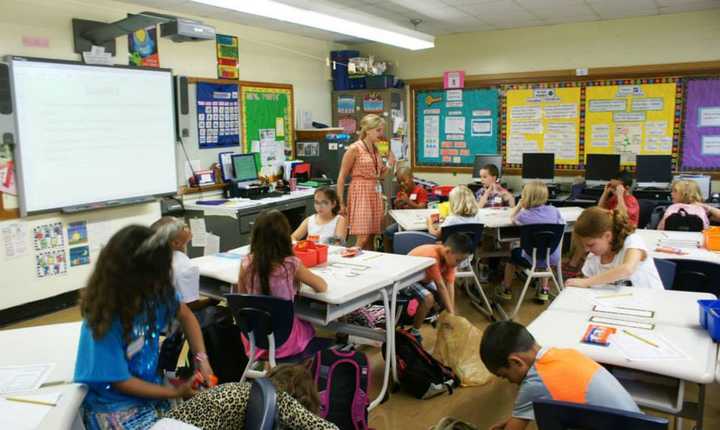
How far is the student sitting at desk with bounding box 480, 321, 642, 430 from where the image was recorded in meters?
1.78

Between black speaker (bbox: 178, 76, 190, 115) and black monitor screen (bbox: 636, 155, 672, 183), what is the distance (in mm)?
5042

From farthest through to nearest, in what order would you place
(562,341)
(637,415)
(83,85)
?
1. (83,85)
2. (562,341)
3. (637,415)

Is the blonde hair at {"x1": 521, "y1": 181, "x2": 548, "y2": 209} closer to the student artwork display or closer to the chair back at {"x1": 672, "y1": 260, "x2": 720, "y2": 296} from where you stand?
the chair back at {"x1": 672, "y1": 260, "x2": 720, "y2": 296}

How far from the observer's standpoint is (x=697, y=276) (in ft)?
11.2

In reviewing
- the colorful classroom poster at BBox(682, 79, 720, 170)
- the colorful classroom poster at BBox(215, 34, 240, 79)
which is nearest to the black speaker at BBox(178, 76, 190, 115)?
the colorful classroom poster at BBox(215, 34, 240, 79)

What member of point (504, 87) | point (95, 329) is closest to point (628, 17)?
point (504, 87)

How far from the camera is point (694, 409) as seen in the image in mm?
2102

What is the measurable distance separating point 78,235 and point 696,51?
670 cm

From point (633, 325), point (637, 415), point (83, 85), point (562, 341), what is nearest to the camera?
point (637, 415)

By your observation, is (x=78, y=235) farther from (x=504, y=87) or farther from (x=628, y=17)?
(x=628, y=17)

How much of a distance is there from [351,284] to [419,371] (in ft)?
2.22

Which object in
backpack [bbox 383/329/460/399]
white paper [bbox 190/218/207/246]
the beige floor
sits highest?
white paper [bbox 190/218/207/246]

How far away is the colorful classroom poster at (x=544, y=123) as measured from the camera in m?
7.41

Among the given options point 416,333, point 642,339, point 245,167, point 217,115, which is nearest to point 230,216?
point 245,167
